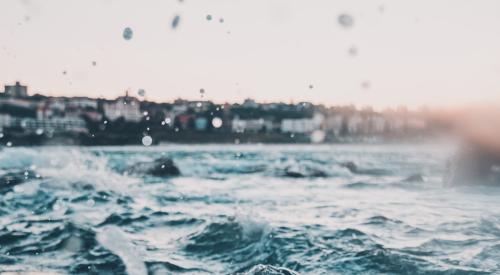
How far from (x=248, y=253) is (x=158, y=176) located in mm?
11402

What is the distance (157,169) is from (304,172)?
17.0ft

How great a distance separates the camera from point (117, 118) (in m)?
75.5

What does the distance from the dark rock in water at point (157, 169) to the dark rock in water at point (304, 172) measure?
4088 millimetres

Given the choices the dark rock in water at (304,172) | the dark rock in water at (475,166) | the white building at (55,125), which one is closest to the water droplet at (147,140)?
the white building at (55,125)

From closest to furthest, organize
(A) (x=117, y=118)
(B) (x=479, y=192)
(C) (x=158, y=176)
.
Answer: (B) (x=479, y=192) → (C) (x=158, y=176) → (A) (x=117, y=118)

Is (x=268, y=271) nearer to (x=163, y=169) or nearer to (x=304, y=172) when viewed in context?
(x=304, y=172)

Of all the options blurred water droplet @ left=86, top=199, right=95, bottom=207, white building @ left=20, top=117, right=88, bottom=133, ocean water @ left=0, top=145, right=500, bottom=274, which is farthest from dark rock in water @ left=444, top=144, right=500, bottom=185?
white building @ left=20, top=117, right=88, bottom=133

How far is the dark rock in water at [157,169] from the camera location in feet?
54.3

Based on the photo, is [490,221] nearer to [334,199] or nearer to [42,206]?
[334,199]

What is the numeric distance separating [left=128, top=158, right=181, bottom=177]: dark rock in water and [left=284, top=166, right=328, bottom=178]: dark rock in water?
13.4 feet

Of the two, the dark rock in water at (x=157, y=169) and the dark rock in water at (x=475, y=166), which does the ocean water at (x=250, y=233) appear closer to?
the dark rock in water at (x=475, y=166)

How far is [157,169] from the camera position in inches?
656

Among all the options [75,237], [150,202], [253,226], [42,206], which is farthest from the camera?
[150,202]

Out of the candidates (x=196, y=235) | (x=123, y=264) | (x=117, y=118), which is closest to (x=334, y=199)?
(x=196, y=235)
